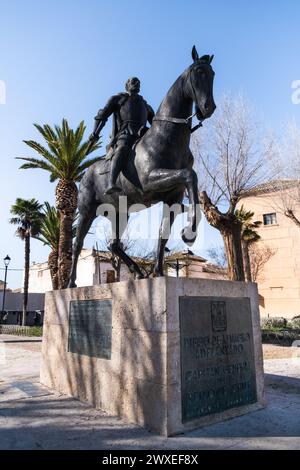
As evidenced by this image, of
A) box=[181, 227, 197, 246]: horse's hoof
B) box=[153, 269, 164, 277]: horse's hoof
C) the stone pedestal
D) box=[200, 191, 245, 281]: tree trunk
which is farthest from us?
box=[200, 191, 245, 281]: tree trunk

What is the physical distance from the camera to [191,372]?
382 centimetres

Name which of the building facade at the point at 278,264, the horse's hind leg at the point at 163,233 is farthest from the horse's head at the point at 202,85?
the building facade at the point at 278,264

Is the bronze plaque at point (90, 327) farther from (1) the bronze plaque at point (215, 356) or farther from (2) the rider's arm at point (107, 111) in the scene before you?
(2) the rider's arm at point (107, 111)

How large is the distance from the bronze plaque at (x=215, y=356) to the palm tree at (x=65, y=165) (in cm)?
1445

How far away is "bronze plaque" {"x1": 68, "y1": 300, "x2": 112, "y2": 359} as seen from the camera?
4.71 m

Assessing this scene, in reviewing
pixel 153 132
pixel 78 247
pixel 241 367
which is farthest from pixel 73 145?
pixel 241 367

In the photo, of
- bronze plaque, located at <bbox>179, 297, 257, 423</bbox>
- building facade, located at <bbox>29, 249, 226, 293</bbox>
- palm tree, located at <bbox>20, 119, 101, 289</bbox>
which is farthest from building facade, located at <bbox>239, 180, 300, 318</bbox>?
bronze plaque, located at <bbox>179, 297, 257, 423</bbox>

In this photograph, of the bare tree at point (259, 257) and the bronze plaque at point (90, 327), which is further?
the bare tree at point (259, 257)

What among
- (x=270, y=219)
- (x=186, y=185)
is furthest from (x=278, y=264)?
(x=186, y=185)

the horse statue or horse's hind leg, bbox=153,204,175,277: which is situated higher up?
the horse statue

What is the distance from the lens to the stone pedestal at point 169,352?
12.2 ft

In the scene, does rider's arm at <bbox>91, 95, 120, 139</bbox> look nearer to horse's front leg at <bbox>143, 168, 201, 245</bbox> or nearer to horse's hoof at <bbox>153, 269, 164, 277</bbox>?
horse's front leg at <bbox>143, 168, 201, 245</bbox>

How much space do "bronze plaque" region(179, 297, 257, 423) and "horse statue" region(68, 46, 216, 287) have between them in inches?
35.9
